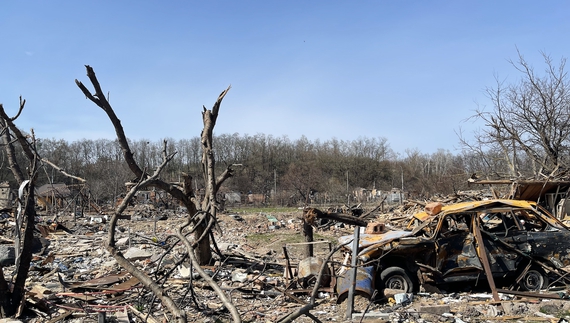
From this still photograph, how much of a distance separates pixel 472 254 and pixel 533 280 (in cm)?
121

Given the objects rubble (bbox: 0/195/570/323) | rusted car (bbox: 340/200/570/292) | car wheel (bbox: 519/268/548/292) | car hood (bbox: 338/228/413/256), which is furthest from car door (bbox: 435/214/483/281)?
car wheel (bbox: 519/268/548/292)

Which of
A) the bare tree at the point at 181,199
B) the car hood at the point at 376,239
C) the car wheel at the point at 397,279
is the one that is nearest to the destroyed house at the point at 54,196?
the bare tree at the point at 181,199

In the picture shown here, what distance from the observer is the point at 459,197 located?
17000 mm

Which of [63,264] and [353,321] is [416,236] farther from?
[63,264]

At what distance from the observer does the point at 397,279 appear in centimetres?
732

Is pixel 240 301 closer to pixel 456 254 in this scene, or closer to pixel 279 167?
pixel 456 254

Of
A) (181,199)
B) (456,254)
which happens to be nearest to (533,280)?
(456,254)

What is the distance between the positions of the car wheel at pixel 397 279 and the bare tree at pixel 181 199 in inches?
120

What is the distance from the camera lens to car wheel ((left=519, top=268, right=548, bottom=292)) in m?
7.39

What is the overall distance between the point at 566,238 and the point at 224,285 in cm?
616

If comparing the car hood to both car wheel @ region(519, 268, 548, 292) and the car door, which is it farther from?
car wheel @ region(519, 268, 548, 292)

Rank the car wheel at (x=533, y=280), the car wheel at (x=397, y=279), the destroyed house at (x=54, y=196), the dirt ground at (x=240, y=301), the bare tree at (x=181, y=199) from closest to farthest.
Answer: the bare tree at (x=181, y=199), the dirt ground at (x=240, y=301), the car wheel at (x=397, y=279), the car wheel at (x=533, y=280), the destroyed house at (x=54, y=196)

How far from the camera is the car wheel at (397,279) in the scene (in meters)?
7.24

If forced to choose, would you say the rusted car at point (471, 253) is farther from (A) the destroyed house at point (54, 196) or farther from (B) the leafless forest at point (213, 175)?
(A) the destroyed house at point (54, 196)
